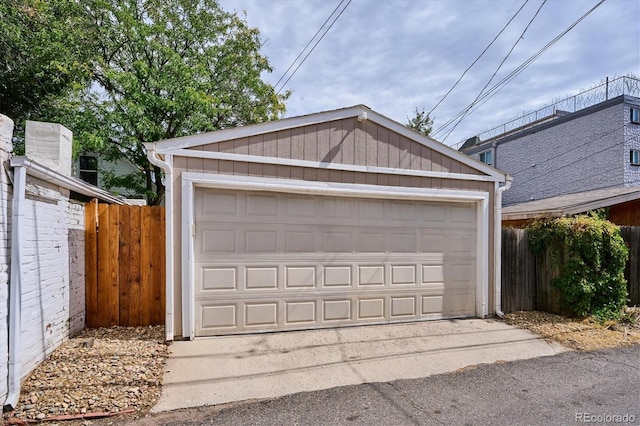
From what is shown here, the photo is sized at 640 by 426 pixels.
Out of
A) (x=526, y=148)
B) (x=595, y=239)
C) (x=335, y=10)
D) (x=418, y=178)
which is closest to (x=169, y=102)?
(x=335, y=10)

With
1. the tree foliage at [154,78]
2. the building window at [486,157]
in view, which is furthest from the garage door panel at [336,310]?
the building window at [486,157]

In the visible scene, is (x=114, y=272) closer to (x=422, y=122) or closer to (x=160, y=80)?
(x=160, y=80)

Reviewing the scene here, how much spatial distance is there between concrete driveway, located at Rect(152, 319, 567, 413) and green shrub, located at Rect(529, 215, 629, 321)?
4.77 ft

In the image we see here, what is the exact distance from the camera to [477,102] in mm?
8805

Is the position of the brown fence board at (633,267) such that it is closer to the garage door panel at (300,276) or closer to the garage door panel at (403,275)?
the garage door panel at (403,275)

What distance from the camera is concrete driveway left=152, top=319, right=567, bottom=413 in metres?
3.37

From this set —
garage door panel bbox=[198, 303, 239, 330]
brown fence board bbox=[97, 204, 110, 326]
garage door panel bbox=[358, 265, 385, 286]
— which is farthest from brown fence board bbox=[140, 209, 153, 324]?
garage door panel bbox=[358, 265, 385, 286]

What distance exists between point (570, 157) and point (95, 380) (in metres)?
17.5

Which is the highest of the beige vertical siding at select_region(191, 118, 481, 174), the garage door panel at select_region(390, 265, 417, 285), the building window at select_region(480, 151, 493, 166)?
the building window at select_region(480, 151, 493, 166)

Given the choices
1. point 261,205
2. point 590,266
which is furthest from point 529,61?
point 261,205

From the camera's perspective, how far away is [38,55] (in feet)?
30.7

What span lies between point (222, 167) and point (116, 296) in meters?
2.40

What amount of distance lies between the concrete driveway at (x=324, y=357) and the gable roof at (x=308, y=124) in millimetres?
2586

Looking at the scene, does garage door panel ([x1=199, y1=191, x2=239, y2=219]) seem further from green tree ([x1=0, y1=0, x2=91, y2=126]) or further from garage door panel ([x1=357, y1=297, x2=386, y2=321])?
green tree ([x1=0, y1=0, x2=91, y2=126])
